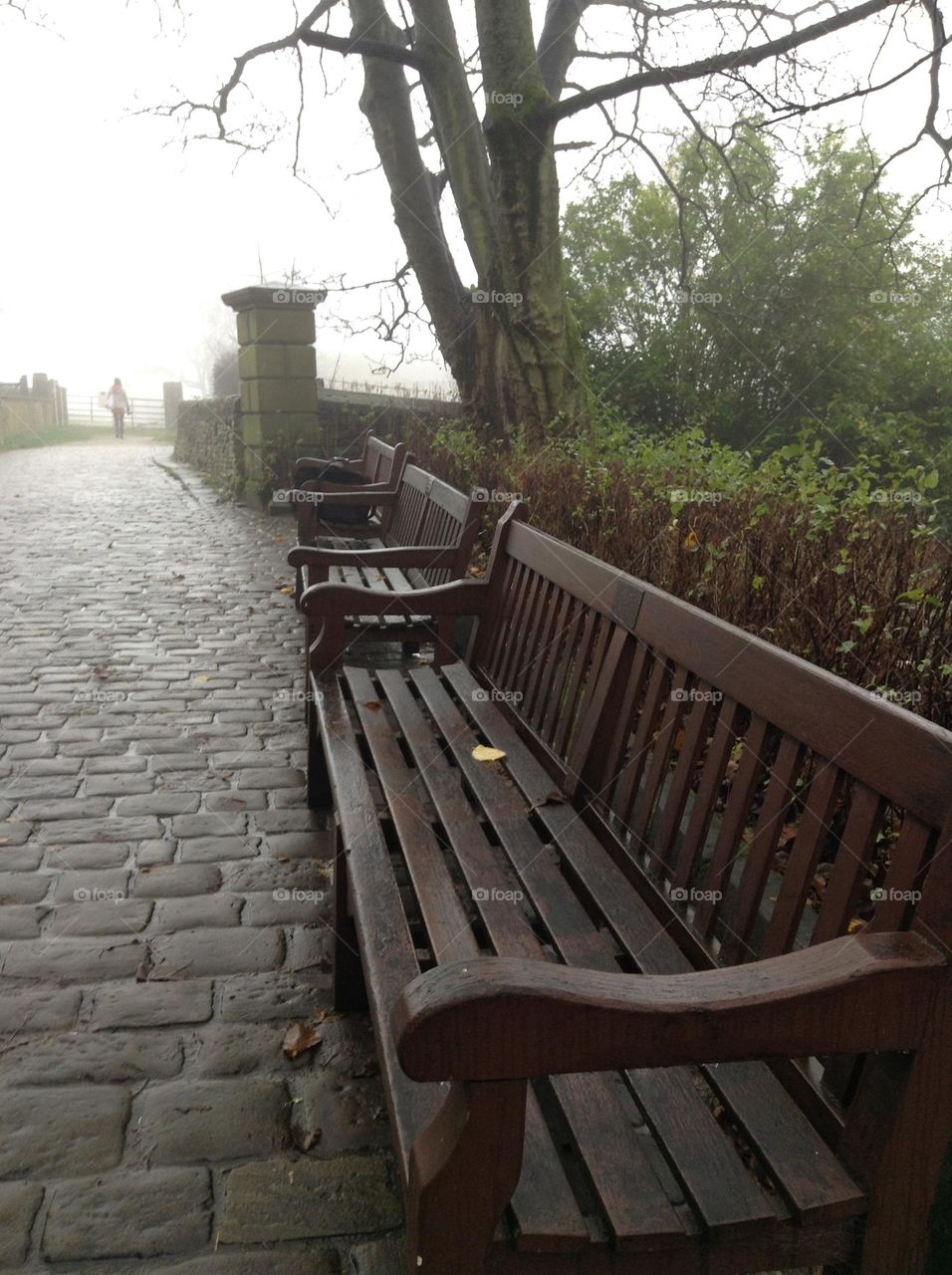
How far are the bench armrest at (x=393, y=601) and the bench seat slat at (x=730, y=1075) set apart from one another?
0.97 metres

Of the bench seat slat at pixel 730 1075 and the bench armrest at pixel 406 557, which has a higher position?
the bench armrest at pixel 406 557

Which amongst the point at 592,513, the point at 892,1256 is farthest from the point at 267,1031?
the point at 592,513

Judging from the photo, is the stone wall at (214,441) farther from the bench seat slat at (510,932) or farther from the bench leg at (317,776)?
the bench seat slat at (510,932)

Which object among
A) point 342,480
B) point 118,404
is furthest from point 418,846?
point 118,404

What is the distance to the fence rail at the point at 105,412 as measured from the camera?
143 ft

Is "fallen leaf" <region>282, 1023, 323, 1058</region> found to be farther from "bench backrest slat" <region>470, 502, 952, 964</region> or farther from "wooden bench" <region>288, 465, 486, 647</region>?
"wooden bench" <region>288, 465, 486, 647</region>

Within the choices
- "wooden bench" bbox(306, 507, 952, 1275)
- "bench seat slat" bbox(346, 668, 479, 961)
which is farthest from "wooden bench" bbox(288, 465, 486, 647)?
"wooden bench" bbox(306, 507, 952, 1275)

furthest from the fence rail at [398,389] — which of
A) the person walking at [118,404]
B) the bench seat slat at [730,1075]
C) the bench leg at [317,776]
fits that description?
the person walking at [118,404]

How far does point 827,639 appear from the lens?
12.3ft

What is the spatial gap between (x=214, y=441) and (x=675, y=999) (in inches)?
661

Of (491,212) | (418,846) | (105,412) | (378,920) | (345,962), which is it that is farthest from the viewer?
(105,412)

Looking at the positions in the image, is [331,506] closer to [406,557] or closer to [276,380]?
[406,557]

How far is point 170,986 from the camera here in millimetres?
2961

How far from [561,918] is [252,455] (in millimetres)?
12244
